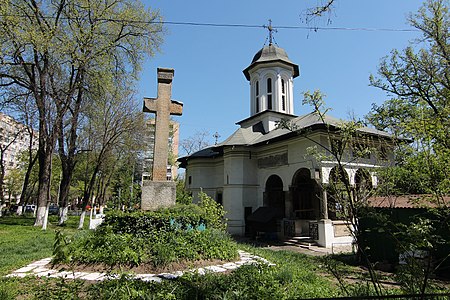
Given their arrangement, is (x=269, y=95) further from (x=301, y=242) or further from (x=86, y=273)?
(x=86, y=273)

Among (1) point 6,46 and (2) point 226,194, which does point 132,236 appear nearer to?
(2) point 226,194

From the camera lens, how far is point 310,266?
8.62 metres

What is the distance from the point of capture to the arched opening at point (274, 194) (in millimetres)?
18547

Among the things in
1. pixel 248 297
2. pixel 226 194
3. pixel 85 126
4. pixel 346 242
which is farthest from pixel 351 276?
pixel 85 126

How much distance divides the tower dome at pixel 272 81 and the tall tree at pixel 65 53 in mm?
8158

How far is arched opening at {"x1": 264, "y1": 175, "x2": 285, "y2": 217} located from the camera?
18547 mm

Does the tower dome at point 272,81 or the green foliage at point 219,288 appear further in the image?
the tower dome at point 272,81

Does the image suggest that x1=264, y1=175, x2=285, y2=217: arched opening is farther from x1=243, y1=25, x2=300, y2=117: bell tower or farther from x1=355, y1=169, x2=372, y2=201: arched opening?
x1=355, y1=169, x2=372, y2=201: arched opening

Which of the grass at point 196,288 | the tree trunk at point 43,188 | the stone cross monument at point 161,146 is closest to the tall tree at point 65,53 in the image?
the tree trunk at point 43,188

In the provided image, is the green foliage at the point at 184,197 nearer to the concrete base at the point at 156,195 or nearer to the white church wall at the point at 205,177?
the white church wall at the point at 205,177

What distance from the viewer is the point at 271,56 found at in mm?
21766

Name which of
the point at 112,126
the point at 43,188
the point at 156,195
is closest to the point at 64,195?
the point at 43,188

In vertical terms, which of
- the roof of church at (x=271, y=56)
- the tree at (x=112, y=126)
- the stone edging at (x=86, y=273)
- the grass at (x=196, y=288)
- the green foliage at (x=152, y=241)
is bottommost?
the stone edging at (x=86, y=273)

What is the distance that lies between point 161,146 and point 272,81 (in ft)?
48.0
